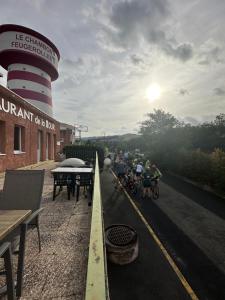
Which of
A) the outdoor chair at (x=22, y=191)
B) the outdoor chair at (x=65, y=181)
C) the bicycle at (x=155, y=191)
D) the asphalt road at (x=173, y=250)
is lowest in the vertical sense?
the asphalt road at (x=173, y=250)

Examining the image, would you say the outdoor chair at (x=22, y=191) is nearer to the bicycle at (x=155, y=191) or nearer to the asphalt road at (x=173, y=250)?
the asphalt road at (x=173, y=250)

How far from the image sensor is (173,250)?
19.9ft

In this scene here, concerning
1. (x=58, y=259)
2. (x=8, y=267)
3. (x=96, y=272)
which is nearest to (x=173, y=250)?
→ (x=58, y=259)

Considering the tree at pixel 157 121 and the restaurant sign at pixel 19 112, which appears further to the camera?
the tree at pixel 157 121

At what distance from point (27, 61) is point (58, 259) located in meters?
27.8

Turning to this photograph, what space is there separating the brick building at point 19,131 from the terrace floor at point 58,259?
29.0 ft

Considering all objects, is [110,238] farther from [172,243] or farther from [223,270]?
[223,270]

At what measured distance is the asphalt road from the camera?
4387 mm

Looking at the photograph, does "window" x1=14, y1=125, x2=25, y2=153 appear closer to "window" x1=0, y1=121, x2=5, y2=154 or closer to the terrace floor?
"window" x1=0, y1=121, x2=5, y2=154

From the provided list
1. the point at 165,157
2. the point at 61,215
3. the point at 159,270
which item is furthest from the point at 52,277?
the point at 165,157

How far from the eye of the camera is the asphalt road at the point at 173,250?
439cm

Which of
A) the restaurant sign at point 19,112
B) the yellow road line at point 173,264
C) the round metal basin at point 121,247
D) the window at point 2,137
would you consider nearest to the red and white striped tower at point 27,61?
the restaurant sign at point 19,112

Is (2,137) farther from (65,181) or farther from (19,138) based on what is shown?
(65,181)

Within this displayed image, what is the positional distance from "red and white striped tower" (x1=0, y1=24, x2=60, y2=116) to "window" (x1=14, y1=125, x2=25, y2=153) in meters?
10.8
